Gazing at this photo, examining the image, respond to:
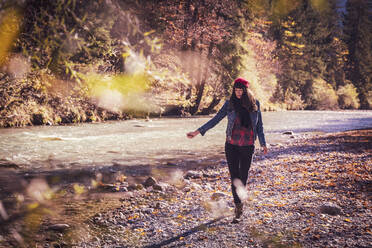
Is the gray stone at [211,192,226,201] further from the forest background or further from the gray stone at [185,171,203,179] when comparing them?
the forest background

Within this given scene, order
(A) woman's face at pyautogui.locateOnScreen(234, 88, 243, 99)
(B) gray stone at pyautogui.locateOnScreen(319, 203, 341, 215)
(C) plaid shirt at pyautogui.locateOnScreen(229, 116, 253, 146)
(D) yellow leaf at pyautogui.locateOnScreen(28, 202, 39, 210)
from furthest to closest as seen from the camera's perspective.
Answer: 1. (D) yellow leaf at pyautogui.locateOnScreen(28, 202, 39, 210)
2. (B) gray stone at pyautogui.locateOnScreen(319, 203, 341, 215)
3. (C) plaid shirt at pyautogui.locateOnScreen(229, 116, 253, 146)
4. (A) woman's face at pyautogui.locateOnScreen(234, 88, 243, 99)

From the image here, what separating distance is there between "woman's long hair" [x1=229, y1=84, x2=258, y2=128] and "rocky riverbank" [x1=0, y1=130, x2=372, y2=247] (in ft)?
6.11

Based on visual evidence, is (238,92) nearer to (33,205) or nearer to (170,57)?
(33,205)

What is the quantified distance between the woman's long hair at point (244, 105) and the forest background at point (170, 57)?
48.9 inches

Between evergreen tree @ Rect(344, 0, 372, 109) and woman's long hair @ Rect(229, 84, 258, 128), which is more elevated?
evergreen tree @ Rect(344, 0, 372, 109)

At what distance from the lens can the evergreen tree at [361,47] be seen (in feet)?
207

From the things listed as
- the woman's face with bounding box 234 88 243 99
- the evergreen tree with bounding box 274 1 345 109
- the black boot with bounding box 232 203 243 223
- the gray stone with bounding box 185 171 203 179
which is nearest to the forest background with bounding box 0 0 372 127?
the evergreen tree with bounding box 274 1 345 109

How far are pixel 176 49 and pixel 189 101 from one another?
5.42 meters

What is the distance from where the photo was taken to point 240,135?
18.8ft

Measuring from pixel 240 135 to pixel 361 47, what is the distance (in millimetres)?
68390

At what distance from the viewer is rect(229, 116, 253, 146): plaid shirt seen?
225 inches

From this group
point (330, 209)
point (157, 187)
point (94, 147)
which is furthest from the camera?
point (94, 147)

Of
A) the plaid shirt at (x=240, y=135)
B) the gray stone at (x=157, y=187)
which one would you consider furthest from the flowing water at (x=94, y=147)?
the plaid shirt at (x=240, y=135)

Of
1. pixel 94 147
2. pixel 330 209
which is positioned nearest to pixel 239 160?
pixel 330 209
